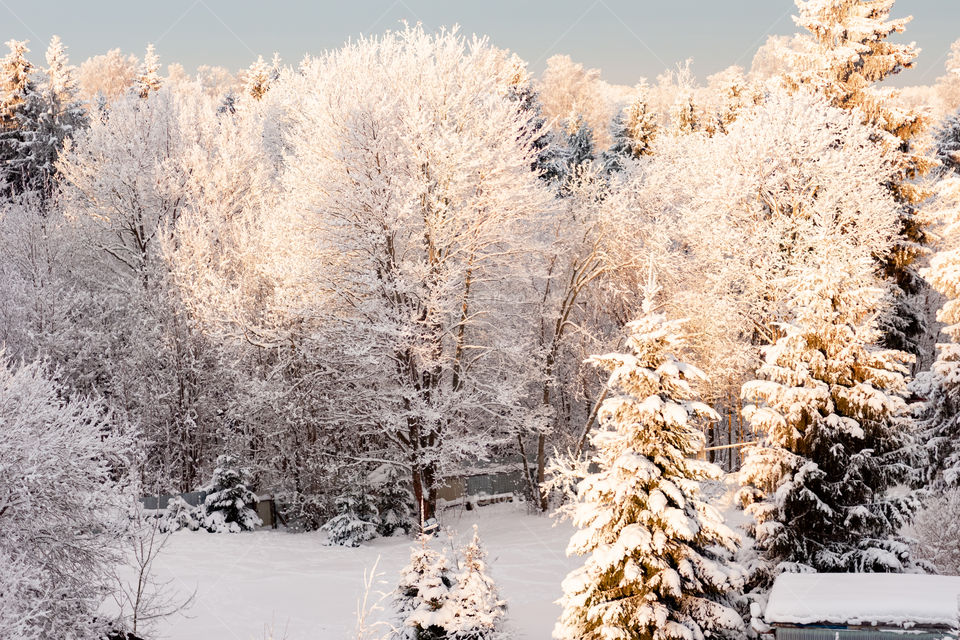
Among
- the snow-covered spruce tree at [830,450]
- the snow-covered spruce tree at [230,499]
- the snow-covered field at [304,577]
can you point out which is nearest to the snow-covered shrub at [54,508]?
the snow-covered field at [304,577]

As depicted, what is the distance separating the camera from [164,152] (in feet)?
101

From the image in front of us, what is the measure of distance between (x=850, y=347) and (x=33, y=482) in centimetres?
1250

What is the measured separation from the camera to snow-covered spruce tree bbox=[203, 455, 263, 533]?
22.1 metres

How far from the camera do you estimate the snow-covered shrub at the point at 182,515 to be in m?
21.7

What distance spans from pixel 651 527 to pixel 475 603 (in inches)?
109

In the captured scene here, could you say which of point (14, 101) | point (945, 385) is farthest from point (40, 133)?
point (945, 385)

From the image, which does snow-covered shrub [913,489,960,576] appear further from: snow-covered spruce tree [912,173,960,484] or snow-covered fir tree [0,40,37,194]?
snow-covered fir tree [0,40,37,194]

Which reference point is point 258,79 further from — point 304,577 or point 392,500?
point 304,577

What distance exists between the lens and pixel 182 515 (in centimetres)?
2173

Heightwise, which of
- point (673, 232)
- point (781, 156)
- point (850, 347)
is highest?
point (781, 156)

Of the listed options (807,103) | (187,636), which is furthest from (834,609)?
(807,103)

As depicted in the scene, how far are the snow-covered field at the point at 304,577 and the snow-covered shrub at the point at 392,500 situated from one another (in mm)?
562

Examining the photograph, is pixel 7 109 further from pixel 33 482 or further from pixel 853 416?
pixel 853 416

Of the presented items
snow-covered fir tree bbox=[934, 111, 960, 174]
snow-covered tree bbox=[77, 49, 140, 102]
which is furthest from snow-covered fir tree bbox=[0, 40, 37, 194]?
snow-covered fir tree bbox=[934, 111, 960, 174]
